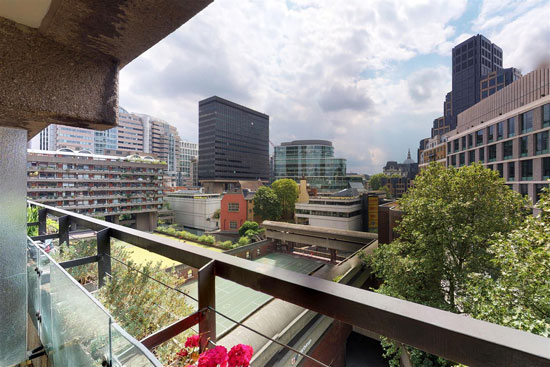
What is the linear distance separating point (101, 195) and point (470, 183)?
31876 millimetres

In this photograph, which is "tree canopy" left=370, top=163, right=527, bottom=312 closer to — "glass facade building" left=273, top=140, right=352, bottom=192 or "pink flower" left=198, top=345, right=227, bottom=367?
"pink flower" left=198, top=345, right=227, bottom=367

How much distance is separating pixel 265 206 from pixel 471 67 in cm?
5576

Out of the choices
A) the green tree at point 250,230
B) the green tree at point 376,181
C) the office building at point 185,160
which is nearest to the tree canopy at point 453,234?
the green tree at point 250,230

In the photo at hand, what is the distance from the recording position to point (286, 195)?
31.2 metres

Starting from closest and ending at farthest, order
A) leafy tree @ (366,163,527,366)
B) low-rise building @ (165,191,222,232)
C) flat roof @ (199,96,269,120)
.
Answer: leafy tree @ (366,163,527,366) < low-rise building @ (165,191,222,232) < flat roof @ (199,96,269,120)

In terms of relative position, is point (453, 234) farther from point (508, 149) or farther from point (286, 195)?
point (286, 195)

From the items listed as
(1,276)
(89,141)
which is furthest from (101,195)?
(89,141)

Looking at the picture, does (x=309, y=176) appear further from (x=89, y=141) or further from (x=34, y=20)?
(x=89, y=141)

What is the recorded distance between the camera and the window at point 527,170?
16198 mm

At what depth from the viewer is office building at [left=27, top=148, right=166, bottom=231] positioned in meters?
23.8

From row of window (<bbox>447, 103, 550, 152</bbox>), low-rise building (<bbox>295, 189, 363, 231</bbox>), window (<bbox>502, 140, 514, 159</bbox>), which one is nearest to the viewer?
row of window (<bbox>447, 103, 550, 152</bbox>)

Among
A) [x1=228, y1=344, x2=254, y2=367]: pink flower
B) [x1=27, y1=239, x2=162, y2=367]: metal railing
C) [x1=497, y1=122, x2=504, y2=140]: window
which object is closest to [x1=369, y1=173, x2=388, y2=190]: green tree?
[x1=497, y1=122, x2=504, y2=140]: window

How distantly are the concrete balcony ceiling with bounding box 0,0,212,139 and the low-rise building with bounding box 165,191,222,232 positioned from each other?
28.9 m

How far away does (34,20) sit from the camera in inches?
27.1
